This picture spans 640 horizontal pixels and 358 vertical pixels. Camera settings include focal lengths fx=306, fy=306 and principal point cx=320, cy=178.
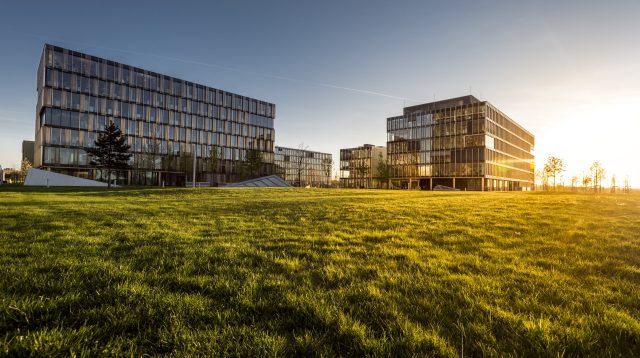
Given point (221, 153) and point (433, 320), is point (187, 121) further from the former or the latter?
point (433, 320)

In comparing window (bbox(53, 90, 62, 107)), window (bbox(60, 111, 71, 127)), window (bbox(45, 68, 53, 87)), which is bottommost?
window (bbox(60, 111, 71, 127))

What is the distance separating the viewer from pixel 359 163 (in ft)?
415

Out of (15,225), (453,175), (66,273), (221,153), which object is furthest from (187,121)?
(66,273)

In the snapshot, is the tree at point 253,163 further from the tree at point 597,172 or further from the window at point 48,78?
the tree at point 597,172

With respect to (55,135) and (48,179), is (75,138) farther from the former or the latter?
(48,179)

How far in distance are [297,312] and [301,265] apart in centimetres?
180

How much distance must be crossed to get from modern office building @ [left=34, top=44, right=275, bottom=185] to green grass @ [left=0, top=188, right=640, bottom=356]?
64499 millimetres

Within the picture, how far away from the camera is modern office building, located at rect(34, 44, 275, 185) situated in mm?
61156

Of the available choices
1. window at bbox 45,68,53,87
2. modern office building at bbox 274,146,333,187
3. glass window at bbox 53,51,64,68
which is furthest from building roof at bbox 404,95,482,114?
window at bbox 45,68,53,87

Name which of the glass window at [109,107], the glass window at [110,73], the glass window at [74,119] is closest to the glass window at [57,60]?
the glass window at [110,73]

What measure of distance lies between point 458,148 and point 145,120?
265 feet

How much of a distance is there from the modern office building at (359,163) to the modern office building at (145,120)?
Answer: 1611 inches

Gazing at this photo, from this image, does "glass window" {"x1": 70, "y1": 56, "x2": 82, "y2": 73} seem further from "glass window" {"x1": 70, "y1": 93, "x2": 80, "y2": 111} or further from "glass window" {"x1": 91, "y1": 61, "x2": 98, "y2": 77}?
"glass window" {"x1": 70, "y1": 93, "x2": 80, "y2": 111}

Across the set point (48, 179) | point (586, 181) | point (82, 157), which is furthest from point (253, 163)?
point (586, 181)
